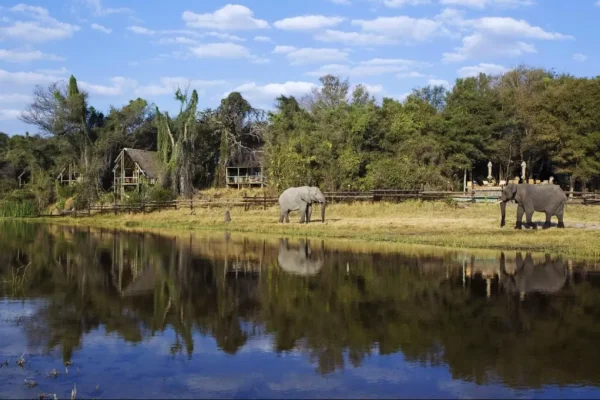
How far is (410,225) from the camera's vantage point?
93.7 feet

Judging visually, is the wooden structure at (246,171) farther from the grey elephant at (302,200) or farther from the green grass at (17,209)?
the grey elephant at (302,200)

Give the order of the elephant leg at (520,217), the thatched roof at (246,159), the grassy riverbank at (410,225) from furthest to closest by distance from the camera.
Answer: the thatched roof at (246,159) → the elephant leg at (520,217) → the grassy riverbank at (410,225)

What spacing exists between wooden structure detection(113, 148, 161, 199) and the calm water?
3591 centimetres

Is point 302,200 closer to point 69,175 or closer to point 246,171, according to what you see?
point 246,171

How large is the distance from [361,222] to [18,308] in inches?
817

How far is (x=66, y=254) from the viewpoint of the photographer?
2189 cm

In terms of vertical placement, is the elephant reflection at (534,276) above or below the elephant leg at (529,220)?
below

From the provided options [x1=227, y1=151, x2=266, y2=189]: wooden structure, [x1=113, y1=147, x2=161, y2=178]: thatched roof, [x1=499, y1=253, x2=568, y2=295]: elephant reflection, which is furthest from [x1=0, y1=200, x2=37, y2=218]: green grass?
[x1=499, y1=253, x2=568, y2=295]: elephant reflection

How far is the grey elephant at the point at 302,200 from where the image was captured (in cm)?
3189

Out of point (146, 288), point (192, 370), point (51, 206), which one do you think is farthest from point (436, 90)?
point (192, 370)

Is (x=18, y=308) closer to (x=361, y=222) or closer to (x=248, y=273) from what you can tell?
(x=248, y=273)

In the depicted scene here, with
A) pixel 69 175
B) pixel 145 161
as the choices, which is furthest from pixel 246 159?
pixel 69 175

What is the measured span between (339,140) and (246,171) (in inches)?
598

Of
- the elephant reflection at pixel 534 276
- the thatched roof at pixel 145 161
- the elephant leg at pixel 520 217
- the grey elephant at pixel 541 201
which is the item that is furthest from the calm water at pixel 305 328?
the thatched roof at pixel 145 161
